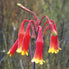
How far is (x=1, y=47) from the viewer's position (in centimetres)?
239

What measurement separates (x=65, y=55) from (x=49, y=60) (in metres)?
0.45

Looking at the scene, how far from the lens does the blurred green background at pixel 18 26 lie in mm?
2174

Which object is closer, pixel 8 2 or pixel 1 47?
pixel 1 47

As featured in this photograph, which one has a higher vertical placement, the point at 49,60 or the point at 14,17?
the point at 14,17

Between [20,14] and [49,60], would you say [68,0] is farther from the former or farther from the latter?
[49,60]

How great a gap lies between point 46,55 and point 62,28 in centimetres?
65

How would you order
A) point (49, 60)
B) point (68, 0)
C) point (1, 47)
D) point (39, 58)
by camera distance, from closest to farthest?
point (39, 58) → point (49, 60) → point (1, 47) → point (68, 0)

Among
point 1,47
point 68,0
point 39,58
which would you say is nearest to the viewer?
point 39,58

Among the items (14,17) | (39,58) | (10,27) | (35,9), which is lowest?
(39,58)

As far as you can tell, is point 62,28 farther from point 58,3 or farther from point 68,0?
point 68,0

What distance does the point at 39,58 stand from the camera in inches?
44.9

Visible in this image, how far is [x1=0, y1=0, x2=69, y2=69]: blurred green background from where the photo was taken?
2.17 meters

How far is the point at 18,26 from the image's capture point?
8.30 feet

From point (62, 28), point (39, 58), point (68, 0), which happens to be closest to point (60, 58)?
point (62, 28)
